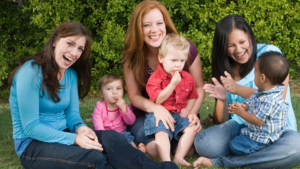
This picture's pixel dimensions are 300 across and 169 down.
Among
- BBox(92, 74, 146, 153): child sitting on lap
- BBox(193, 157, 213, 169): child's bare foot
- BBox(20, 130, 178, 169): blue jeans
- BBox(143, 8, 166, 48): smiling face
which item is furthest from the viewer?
BBox(92, 74, 146, 153): child sitting on lap

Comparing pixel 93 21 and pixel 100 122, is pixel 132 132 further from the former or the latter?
pixel 93 21

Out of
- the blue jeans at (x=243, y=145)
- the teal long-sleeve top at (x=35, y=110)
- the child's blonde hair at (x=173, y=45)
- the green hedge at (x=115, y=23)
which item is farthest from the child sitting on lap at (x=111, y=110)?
the green hedge at (x=115, y=23)

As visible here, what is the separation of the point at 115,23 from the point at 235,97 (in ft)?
11.8

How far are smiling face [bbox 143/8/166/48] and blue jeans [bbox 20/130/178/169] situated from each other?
123 centimetres

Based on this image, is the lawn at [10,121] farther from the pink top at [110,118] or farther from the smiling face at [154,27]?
the smiling face at [154,27]

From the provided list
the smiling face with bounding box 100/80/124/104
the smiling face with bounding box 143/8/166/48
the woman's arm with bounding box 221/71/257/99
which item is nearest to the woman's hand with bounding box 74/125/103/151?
the smiling face with bounding box 100/80/124/104

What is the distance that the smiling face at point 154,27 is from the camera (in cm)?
354

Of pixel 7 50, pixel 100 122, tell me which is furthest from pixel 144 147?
pixel 7 50

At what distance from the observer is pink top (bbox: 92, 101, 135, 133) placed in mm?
3664

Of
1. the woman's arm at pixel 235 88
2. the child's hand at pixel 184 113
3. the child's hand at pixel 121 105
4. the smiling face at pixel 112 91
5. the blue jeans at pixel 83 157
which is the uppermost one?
the woman's arm at pixel 235 88

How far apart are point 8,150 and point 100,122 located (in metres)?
1.08

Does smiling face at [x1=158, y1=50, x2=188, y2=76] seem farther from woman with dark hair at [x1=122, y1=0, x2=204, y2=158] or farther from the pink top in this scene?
the pink top

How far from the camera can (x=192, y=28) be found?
6770 millimetres

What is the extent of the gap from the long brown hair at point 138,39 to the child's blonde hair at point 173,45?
30cm
